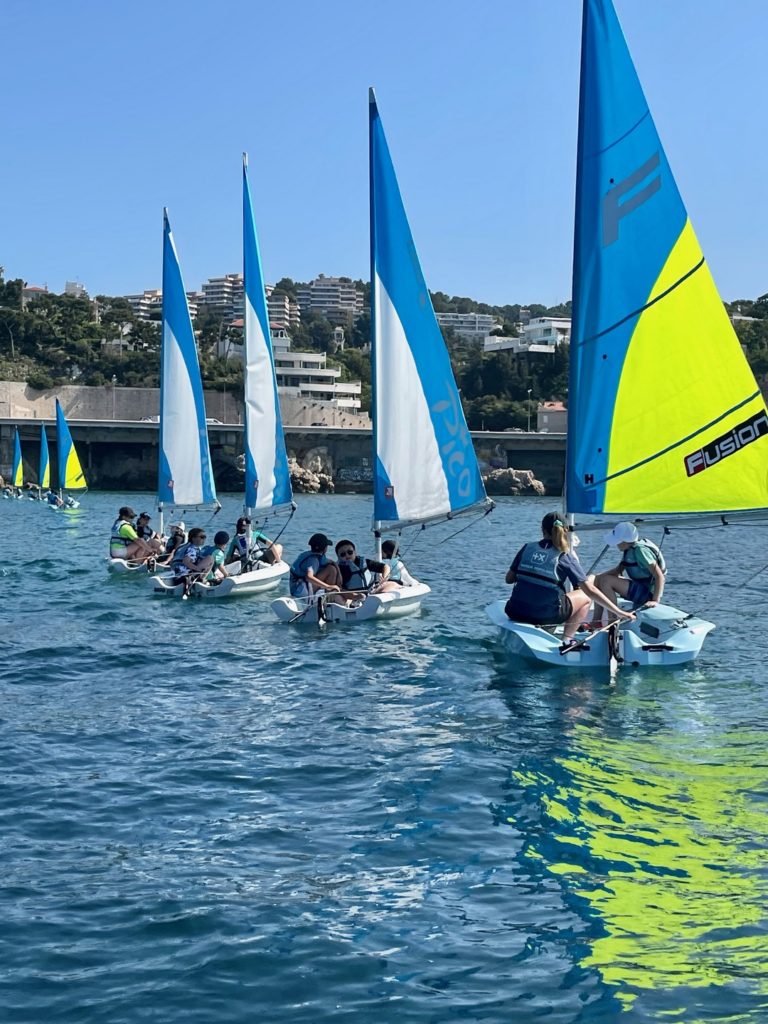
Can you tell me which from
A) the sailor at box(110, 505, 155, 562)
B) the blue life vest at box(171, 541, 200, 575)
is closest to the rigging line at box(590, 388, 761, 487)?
the blue life vest at box(171, 541, 200, 575)

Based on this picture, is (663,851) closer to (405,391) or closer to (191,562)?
(405,391)

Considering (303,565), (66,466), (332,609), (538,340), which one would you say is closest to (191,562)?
(303,565)

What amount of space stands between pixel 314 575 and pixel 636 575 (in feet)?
18.6

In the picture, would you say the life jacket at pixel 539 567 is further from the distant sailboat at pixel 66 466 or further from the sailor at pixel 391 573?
the distant sailboat at pixel 66 466

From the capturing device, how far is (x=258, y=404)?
91.9ft

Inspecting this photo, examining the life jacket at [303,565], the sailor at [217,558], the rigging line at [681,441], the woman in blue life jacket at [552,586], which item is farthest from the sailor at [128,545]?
the rigging line at [681,441]

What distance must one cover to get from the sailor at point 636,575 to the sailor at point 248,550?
1002cm

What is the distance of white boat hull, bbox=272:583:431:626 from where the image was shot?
1973 cm

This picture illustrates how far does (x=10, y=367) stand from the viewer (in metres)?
143

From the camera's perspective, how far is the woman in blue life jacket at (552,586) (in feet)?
49.2

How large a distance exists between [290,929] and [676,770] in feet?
15.9

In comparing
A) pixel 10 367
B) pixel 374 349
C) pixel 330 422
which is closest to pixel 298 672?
pixel 374 349

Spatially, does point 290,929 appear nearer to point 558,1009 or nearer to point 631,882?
point 558,1009

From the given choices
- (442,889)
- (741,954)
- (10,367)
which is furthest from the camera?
(10,367)
